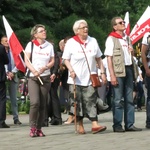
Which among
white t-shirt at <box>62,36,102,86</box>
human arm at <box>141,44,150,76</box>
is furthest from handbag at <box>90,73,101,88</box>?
human arm at <box>141,44,150,76</box>

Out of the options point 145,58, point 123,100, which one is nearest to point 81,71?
point 123,100

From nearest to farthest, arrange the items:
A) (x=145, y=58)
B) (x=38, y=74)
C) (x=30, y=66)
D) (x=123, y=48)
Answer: (x=38, y=74)
(x=30, y=66)
(x=123, y=48)
(x=145, y=58)

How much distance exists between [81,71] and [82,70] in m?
0.03

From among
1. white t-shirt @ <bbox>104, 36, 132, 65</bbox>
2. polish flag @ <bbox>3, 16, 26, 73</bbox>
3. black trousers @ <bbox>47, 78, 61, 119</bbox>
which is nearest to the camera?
white t-shirt @ <bbox>104, 36, 132, 65</bbox>

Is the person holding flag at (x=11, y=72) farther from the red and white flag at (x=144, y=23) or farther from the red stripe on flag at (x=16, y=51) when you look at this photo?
the red and white flag at (x=144, y=23)

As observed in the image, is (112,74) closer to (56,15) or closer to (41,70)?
(41,70)

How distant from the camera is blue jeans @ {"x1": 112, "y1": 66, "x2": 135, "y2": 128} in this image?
14.2 metres

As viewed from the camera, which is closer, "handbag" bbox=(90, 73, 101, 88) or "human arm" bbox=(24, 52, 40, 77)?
"human arm" bbox=(24, 52, 40, 77)

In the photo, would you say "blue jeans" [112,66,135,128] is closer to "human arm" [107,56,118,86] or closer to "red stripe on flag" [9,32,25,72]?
"human arm" [107,56,118,86]

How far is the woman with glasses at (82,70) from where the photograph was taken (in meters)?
13.9

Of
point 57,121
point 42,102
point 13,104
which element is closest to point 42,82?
point 42,102

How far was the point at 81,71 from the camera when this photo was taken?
13.9 m

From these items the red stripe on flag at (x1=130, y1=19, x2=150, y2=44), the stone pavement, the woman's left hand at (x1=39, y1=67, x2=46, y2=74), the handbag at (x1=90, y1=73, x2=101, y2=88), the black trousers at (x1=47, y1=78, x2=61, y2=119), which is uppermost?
the red stripe on flag at (x1=130, y1=19, x2=150, y2=44)

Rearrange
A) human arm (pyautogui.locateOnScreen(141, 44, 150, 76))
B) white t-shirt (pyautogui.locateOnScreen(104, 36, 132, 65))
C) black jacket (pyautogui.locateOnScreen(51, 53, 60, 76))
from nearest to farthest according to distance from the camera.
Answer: white t-shirt (pyautogui.locateOnScreen(104, 36, 132, 65)) < human arm (pyautogui.locateOnScreen(141, 44, 150, 76)) < black jacket (pyautogui.locateOnScreen(51, 53, 60, 76))
